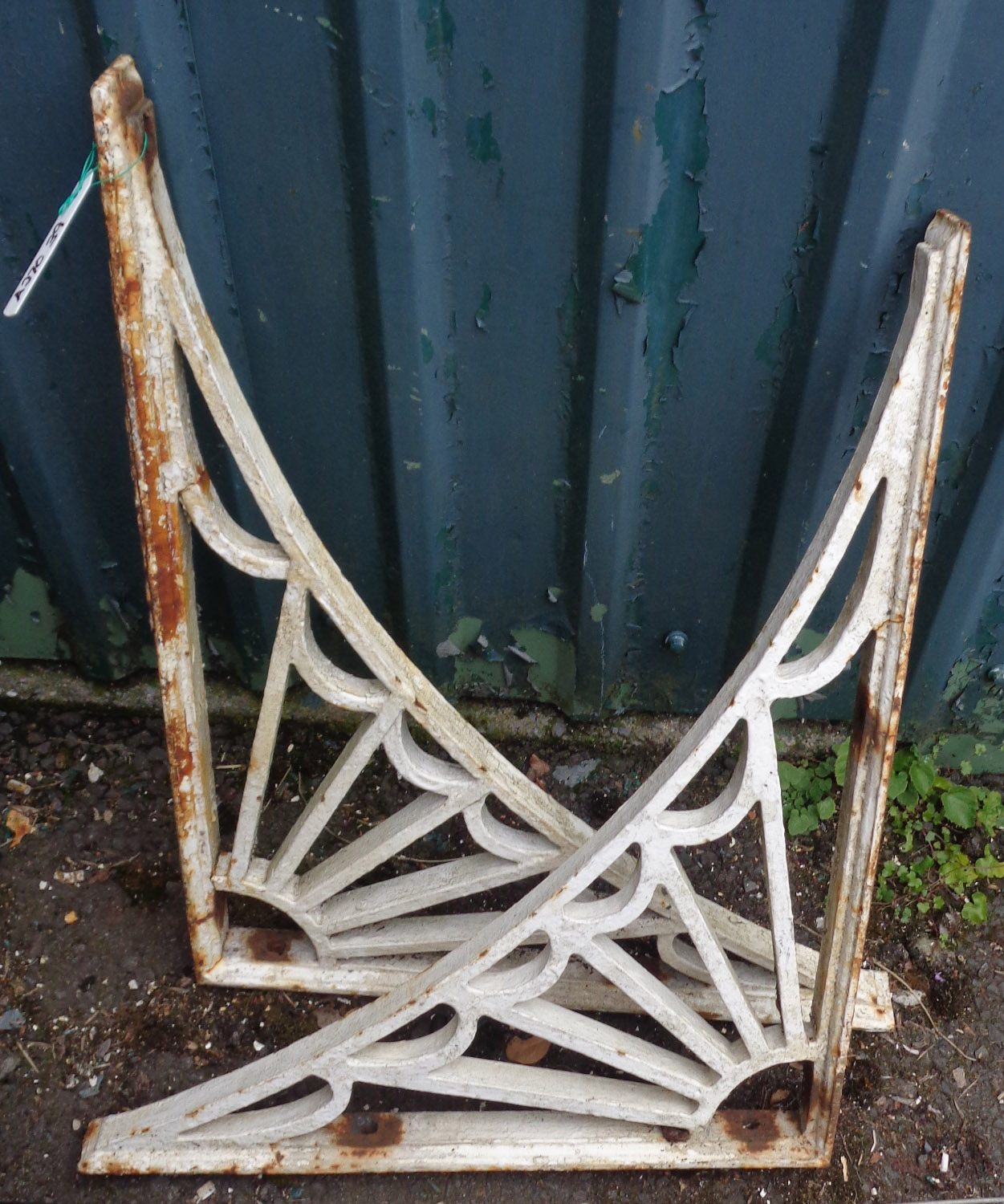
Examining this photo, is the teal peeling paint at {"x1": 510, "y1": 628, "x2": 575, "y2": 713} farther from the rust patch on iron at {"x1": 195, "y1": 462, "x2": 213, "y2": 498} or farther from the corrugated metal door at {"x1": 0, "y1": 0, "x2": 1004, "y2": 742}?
the rust patch on iron at {"x1": 195, "y1": 462, "x2": 213, "y2": 498}

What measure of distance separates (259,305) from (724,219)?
32.1 inches

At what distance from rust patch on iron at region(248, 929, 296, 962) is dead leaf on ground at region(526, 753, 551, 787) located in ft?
2.19

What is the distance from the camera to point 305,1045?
1.62m

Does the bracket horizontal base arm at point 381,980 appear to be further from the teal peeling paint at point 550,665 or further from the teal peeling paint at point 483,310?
the teal peeling paint at point 483,310

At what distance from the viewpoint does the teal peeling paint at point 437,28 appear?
4.77ft

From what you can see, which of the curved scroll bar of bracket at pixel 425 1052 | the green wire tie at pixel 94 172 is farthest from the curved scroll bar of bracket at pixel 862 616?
the green wire tie at pixel 94 172

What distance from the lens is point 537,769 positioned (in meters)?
2.32

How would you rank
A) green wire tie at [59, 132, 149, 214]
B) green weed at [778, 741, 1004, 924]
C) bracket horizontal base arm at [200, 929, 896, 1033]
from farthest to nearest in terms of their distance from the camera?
green weed at [778, 741, 1004, 924]
bracket horizontal base arm at [200, 929, 896, 1033]
green wire tie at [59, 132, 149, 214]

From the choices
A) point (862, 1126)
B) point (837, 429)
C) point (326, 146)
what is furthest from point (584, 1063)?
point (326, 146)

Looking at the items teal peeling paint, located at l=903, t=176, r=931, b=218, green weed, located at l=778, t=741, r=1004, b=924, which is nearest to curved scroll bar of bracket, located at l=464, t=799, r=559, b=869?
green weed, located at l=778, t=741, r=1004, b=924

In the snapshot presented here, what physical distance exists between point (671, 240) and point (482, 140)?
0.34m

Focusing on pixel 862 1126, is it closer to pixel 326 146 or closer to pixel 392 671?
pixel 392 671

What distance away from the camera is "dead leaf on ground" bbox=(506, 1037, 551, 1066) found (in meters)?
1.85

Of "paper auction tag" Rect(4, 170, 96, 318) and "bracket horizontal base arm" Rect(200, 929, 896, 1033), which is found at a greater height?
"paper auction tag" Rect(4, 170, 96, 318)
